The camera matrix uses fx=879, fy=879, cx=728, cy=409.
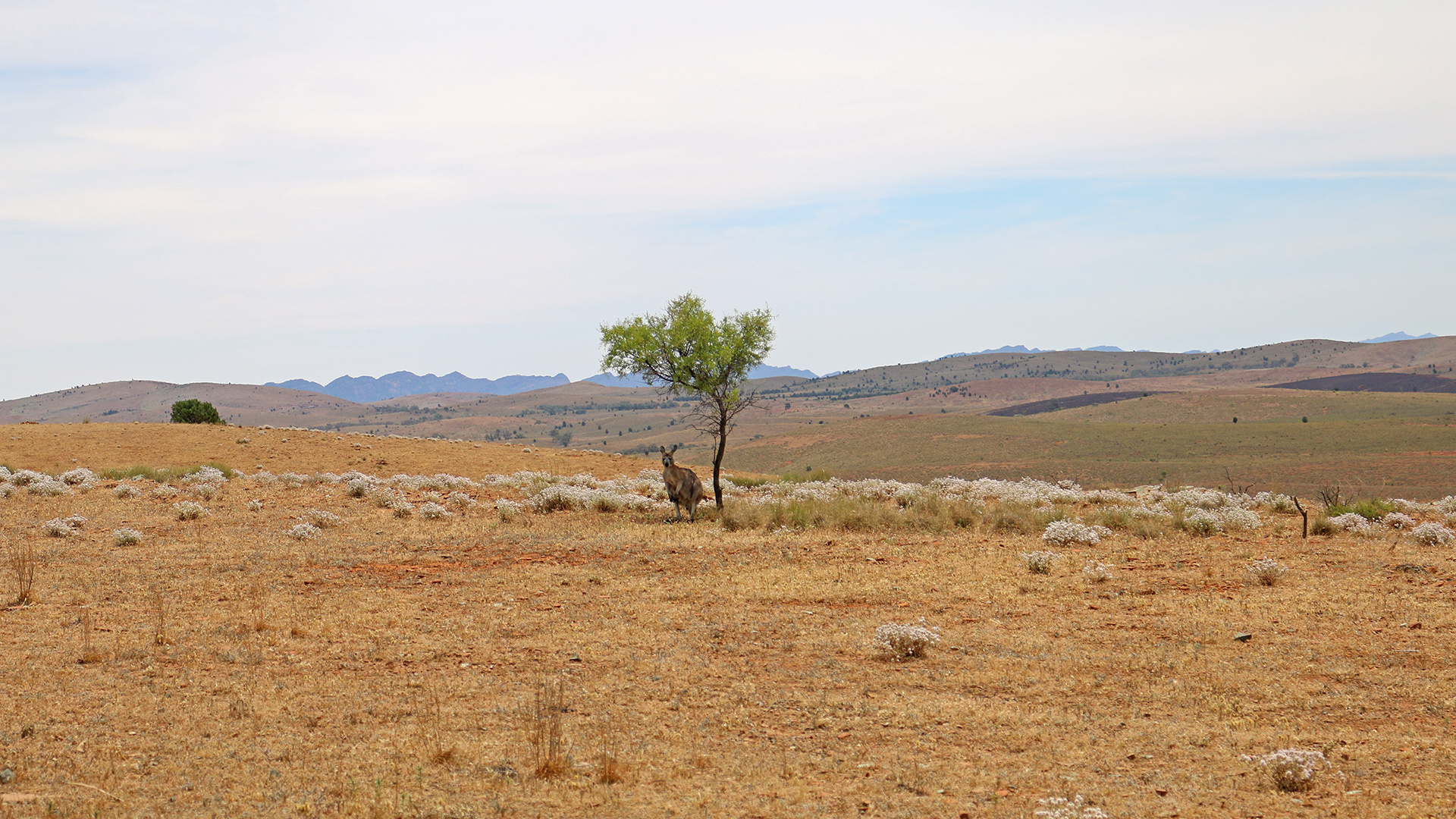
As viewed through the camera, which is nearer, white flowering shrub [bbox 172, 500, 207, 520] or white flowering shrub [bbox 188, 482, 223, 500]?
white flowering shrub [bbox 172, 500, 207, 520]

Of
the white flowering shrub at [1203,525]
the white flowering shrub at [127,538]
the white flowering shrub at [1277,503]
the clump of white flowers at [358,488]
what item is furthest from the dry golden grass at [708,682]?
the clump of white flowers at [358,488]

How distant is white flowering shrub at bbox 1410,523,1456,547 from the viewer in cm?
1558

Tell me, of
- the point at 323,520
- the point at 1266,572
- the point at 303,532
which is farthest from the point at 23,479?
the point at 1266,572

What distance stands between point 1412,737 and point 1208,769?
1951 millimetres

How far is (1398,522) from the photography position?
1820 cm

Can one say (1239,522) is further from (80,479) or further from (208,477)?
(80,479)

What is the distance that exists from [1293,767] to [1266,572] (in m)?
7.57

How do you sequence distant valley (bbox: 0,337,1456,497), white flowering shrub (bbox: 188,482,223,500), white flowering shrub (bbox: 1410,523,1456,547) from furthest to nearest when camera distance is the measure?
distant valley (bbox: 0,337,1456,497), white flowering shrub (bbox: 188,482,223,500), white flowering shrub (bbox: 1410,523,1456,547)

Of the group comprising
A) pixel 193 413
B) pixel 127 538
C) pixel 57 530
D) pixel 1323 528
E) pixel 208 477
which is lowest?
pixel 1323 528

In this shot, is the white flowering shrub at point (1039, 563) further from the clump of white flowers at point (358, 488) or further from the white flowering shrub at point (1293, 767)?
the clump of white flowers at point (358, 488)

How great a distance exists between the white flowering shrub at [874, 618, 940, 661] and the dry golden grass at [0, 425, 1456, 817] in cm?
17

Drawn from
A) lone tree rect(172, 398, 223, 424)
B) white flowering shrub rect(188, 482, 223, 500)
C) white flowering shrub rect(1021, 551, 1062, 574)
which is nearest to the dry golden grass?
white flowering shrub rect(1021, 551, 1062, 574)

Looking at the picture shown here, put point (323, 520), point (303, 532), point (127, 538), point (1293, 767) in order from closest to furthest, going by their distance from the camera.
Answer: point (1293, 767) < point (127, 538) < point (303, 532) < point (323, 520)

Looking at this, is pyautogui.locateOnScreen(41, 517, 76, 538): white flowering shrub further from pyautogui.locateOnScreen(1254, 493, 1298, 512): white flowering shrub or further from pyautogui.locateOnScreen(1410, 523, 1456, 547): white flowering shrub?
pyautogui.locateOnScreen(1254, 493, 1298, 512): white flowering shrub
